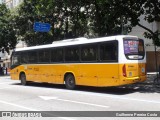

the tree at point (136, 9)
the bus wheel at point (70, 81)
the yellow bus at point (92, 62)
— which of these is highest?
the tree at point (136, 9)

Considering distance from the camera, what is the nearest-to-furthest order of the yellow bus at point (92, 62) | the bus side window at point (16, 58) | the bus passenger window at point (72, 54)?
the yellow bus at point (92, 62) → the bus passenger window at point (72, 54) → the bus side window at point (16, 58)

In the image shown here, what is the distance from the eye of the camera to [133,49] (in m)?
15.6

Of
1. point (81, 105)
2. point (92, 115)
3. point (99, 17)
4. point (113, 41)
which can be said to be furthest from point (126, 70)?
point (99, 17)

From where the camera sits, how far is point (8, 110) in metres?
11.2

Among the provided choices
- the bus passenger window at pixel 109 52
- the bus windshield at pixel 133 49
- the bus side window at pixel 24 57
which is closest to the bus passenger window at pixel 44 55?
the bus side window at pixel 24 57

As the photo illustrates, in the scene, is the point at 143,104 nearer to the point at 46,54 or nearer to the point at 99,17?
the point at 46,54

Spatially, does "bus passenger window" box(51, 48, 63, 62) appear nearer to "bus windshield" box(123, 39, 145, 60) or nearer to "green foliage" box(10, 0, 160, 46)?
"green foliage" box(10, 0, 160, 46)

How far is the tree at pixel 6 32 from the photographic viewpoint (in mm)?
43966

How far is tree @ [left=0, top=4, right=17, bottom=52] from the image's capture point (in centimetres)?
4397

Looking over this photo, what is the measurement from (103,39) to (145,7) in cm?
621

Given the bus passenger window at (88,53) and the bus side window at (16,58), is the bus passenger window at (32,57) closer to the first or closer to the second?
the bus side window at (16,58)

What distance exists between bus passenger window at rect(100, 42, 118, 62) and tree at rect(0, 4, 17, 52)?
30.1 m

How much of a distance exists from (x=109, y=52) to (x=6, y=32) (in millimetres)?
31890

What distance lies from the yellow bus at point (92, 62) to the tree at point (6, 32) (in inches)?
945
